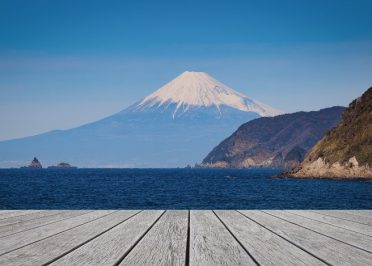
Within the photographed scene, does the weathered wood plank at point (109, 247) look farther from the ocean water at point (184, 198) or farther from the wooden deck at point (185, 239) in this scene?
the ocean water at point (184, 198)

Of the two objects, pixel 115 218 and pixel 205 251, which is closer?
pixel 205 251

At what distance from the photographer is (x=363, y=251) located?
14.1 ft

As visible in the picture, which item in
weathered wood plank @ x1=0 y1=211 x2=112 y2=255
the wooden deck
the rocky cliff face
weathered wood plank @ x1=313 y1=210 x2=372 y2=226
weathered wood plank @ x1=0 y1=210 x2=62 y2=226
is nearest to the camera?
the wooden deck

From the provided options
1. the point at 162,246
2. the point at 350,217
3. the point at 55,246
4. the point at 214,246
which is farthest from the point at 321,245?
the point at 350,217

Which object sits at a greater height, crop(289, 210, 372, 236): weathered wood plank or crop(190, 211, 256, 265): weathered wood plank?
crop(289, 210, 372, 236): weathered wood plank

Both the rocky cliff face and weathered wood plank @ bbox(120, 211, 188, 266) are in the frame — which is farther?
the rocky cliff face

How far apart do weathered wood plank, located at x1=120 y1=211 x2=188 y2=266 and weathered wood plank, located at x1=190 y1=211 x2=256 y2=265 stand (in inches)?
3.8

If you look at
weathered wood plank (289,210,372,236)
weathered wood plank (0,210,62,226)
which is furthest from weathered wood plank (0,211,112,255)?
weathered wood plank (289,210,372,236)

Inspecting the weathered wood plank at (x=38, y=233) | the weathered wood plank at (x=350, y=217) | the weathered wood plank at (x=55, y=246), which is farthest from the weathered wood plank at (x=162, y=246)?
the weathered wood plank at (x=350, y=217)

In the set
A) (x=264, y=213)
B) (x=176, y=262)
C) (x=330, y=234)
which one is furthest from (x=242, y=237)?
(x=264, y=213)

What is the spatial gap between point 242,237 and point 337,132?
146 meters

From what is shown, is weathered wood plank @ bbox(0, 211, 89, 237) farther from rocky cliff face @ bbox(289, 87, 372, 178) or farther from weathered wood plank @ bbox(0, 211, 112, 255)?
rocky cliff face @ bbox(289, 87, 372, 178)

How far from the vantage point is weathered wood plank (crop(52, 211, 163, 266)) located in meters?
3.85

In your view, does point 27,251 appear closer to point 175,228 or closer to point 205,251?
point 205,251
